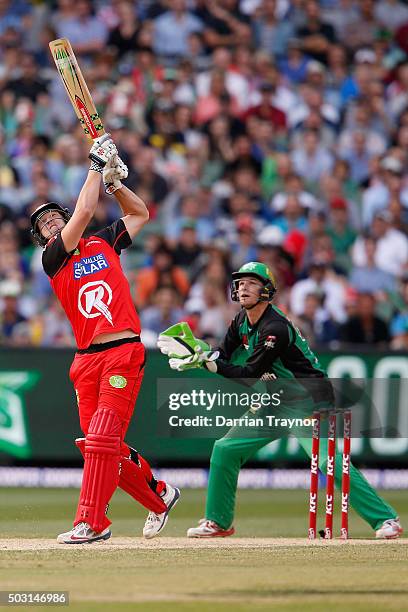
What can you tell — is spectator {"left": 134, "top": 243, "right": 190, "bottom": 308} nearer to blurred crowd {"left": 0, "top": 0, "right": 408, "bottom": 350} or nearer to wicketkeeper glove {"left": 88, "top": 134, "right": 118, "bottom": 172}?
blurred crowd {"left": 0, "top": 0, "right": 408, "bottom": 350}

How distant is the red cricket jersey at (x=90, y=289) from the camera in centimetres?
834

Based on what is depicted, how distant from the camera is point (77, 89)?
8.86 meters

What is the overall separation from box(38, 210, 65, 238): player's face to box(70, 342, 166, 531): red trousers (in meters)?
0.82

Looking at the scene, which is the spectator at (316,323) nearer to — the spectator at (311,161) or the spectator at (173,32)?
the spectator at (311,161)

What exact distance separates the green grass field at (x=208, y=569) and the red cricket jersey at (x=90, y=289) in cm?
138

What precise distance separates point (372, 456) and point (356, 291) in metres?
2.60

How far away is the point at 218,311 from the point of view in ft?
47.3

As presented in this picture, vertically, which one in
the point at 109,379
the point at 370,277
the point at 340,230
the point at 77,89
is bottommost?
the point at 109,379

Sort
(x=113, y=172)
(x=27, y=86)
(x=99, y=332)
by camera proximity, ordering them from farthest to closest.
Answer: (x=27, y=86) → (x=113, y=172) → (x=99, y=332)

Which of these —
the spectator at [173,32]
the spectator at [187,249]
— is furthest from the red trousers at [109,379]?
→ the spectator at [173,32]

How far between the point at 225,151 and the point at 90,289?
875 centimetres

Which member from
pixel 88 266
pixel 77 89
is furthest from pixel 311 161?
pixel 88 266

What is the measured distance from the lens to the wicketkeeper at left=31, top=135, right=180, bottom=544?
8.10 meters

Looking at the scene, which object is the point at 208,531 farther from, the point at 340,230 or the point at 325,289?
the point at 340,230
